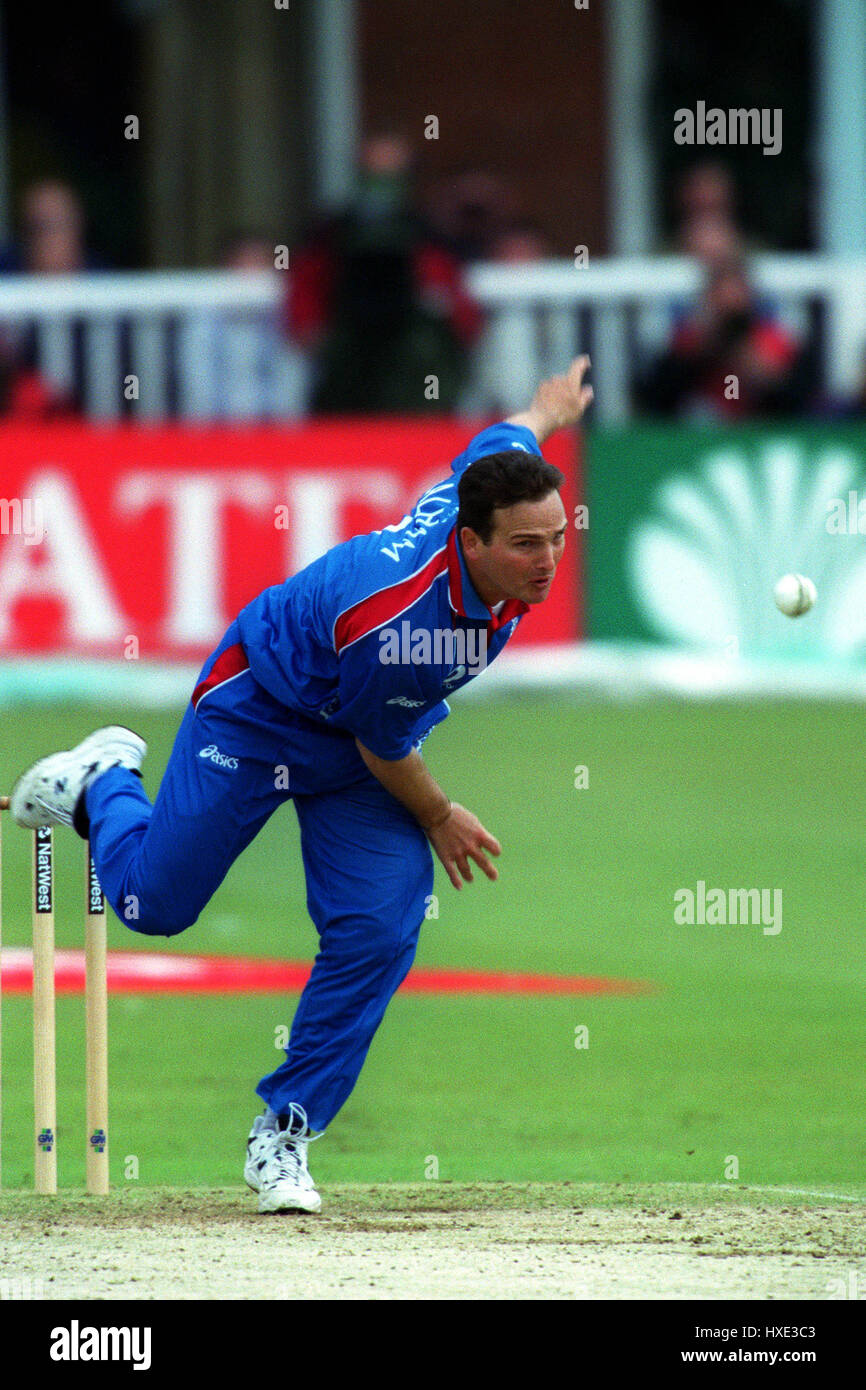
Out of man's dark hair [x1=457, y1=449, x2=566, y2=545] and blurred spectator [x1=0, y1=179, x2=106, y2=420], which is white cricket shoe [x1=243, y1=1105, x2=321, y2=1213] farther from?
blurred spectator [x1=0, y1=179, x2=106, y2=420]

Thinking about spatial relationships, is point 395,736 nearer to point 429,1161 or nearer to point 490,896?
point 429,1161

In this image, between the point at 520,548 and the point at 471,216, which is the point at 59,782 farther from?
the point at 471,216

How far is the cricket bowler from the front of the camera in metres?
6.05

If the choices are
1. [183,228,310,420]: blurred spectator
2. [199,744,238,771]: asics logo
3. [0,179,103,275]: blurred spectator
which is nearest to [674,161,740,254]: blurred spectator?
[183,228,310,420]: blurred spectator

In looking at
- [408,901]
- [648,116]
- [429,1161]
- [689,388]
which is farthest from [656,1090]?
[648,116]

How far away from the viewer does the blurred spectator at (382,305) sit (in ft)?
50.1

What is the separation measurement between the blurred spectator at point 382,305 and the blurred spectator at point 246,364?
0.52 metres

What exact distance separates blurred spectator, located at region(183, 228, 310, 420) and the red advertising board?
4.90 ft

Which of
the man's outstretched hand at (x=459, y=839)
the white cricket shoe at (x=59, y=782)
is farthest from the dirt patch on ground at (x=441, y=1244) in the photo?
the white cricket shoe at (x=59, y=782)

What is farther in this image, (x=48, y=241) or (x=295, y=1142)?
(x=48, y=241)

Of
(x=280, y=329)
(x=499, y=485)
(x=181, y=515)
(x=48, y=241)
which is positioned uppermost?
(x=48, y=241)

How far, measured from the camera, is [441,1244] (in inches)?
225

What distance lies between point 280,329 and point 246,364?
0.40 metres

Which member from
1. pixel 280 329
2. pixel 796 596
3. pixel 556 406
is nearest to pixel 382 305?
pixel 280 329
